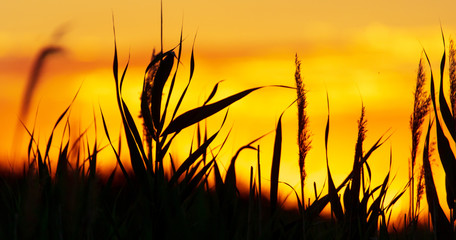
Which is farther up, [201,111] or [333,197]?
[201,111]

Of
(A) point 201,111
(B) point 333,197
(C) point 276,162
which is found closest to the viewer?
(A) point 201,111

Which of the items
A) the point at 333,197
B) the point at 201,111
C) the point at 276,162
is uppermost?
the point at 201,111

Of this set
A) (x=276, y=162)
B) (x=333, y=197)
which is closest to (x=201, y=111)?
(x=276, y=162)

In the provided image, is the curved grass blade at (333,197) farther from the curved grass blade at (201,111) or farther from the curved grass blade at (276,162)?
the curved grass blade at (201,111)

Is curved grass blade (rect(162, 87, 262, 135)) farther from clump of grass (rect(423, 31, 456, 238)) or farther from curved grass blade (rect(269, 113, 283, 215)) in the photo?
clump of grass (rect(423, 31, 456, 238))

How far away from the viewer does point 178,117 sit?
6.90 feet

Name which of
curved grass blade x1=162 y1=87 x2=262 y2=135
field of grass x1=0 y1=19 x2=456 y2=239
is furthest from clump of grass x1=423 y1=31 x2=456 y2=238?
curved grass blade x1=162 y1=87 x2=262 y2=135

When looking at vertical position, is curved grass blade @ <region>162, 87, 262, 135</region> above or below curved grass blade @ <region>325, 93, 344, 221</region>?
above

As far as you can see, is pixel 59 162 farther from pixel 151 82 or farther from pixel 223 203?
pixel 223 203

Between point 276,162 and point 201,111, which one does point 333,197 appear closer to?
point 276,162

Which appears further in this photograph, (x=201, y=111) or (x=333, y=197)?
(x=333, y=197)

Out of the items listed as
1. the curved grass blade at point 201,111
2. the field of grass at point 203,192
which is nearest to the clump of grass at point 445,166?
the field of grass at point 203,192

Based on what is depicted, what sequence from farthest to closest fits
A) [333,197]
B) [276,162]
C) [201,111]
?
[333,197] < [276,162] < [201,111]

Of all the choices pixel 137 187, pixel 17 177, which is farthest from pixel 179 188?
pixel 17 177
